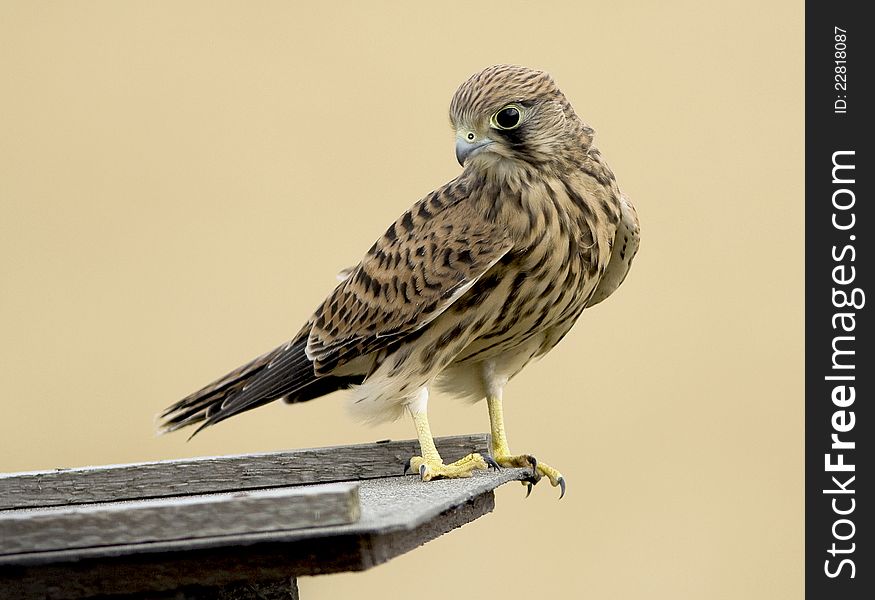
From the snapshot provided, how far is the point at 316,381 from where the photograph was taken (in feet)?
9.79

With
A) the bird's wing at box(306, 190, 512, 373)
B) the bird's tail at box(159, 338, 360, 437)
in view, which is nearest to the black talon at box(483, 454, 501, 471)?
the bird's wing at box(306, 190, 512, 373)

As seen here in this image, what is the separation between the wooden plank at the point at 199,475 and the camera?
8.00 ft

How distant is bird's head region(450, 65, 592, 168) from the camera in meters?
2.66

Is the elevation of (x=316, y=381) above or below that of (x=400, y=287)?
below

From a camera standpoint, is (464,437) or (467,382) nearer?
(464,437)

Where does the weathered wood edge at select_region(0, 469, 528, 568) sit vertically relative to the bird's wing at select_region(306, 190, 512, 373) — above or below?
below

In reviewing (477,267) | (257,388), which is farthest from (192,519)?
(257,388)

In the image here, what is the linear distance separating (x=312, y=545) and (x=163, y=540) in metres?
0.19

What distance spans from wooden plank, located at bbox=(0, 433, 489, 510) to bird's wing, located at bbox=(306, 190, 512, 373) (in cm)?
28

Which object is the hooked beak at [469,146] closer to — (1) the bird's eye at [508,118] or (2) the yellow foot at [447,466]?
(1) the bird's eye at [508,118]

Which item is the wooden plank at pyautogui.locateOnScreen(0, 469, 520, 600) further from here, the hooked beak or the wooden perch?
the hooked beak

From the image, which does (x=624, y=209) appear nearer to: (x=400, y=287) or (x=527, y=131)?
(x=527, y=131)
